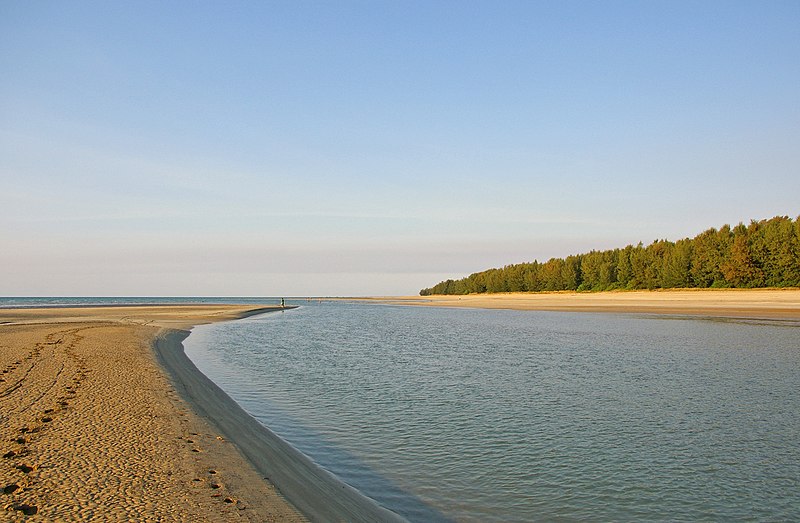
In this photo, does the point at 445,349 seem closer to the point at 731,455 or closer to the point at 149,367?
the point at 149,367

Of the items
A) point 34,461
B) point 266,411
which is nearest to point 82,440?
point 34,461

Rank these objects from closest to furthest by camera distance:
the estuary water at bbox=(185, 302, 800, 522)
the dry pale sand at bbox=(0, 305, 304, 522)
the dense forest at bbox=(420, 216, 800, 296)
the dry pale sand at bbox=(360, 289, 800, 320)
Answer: the dry pale sand at bbox=(0, 305, 304, 522), the estuary water at bbox=(185, 302, 800, 522), the dry pale sand at bbox=(360, 289, 800, 320), the dense forest at bbox=(420, 216, 800, 296)

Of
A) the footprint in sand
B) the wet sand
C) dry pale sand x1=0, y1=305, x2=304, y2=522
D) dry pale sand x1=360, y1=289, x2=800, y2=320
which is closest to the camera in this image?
the footprint in sand

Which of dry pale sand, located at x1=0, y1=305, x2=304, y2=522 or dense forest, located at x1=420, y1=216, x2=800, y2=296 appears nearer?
dry pale sand, located at x1=0, y1=305, x2=304, y2=522

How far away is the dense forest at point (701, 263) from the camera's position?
76250 millimetres

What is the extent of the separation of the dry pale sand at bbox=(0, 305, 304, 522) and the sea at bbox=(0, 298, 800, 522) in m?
2.24

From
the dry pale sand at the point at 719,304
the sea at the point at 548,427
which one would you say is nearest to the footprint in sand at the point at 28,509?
the sea at the point at 548,427

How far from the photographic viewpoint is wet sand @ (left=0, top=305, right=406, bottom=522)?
22.7ft

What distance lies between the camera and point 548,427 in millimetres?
13125

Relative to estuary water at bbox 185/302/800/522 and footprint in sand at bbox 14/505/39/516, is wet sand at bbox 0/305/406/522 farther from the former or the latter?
estuary water at bbox 185/302/800/522

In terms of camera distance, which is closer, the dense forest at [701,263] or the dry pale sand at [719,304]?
the dry pale sand at [719,304]

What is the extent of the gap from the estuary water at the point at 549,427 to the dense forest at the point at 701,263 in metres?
60.9

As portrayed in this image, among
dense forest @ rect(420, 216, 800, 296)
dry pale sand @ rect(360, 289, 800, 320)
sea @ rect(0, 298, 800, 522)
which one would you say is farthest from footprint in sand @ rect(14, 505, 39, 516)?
dense forest @ rect(420, 216, 800, 296)

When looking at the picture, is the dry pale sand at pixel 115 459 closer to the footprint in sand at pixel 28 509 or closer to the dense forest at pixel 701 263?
the footprint in sand at pixel 28 509
